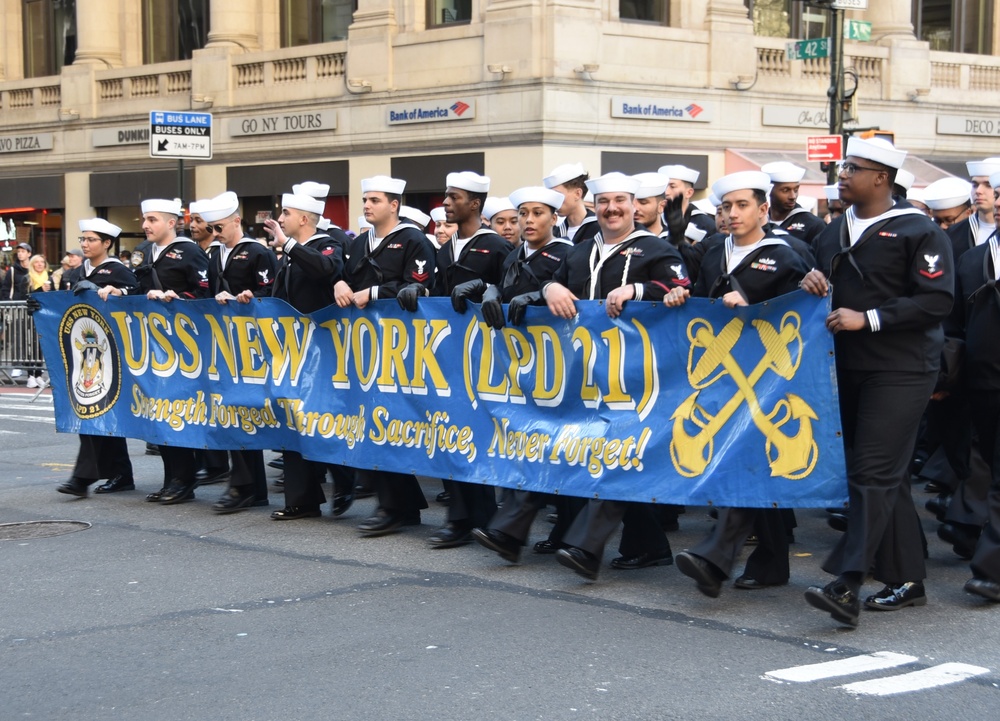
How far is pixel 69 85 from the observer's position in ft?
114

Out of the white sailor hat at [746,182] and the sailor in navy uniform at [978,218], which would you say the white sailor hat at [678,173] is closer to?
the sailor in navy uniform at [978,218]

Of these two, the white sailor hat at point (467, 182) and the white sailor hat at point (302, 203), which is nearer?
the white sailor hat at point (467, 182)

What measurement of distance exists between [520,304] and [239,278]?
Result: 292cm

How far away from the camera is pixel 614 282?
7938 millimetres

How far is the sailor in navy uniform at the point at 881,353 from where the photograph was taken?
21.9 feet

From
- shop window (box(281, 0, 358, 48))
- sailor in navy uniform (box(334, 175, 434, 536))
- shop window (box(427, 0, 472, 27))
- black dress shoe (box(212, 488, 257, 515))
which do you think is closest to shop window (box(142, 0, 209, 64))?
shop window (box(281, 0, 358, 48))

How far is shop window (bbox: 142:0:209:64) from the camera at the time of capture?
110ft

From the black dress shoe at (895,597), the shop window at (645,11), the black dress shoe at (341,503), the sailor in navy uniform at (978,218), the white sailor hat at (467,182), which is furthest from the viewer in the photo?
the shop window at (645,11)

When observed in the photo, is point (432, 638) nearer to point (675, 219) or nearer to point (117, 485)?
point (675, 219)

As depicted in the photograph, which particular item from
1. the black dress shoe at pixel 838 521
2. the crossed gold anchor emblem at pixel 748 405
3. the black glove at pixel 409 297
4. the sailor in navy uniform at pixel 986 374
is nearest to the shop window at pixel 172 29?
the black glove at pixel 409 297

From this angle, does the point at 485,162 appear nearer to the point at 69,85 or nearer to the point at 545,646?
the point at 69,85

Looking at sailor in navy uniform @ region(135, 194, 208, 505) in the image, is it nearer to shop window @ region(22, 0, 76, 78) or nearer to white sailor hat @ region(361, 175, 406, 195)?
white sailor hat @ region(361, 175, 406, 195)

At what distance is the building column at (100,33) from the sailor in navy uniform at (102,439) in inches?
984

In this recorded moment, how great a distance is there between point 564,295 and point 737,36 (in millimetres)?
21202
